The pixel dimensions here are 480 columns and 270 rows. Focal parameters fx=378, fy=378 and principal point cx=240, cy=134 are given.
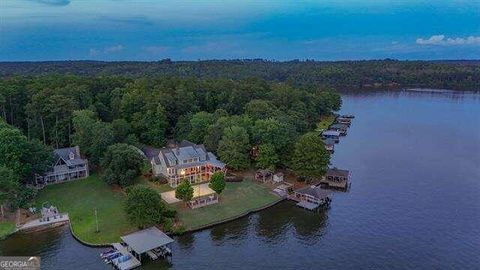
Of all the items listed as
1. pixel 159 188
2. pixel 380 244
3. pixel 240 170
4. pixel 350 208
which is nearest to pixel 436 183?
pixel 350 208

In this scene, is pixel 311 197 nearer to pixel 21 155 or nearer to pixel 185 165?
pixel 185 165

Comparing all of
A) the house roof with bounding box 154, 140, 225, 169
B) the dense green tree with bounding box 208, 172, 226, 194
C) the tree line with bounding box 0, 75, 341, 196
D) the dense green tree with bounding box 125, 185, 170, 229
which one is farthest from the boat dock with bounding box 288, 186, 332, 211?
the dense green tree with bounding box 125, 185, 170, 229

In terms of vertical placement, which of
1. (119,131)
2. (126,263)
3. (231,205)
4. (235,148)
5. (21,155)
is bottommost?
(126,263)

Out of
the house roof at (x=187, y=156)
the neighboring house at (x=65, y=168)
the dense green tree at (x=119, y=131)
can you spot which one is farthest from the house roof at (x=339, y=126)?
the neighboring house at (x=65, y=168)

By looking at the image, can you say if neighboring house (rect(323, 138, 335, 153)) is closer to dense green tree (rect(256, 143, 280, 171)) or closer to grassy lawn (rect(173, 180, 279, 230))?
dense green tree (rect(256, 143, 280, 171))

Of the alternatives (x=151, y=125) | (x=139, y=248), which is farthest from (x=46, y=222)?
(x=151, y=125)
